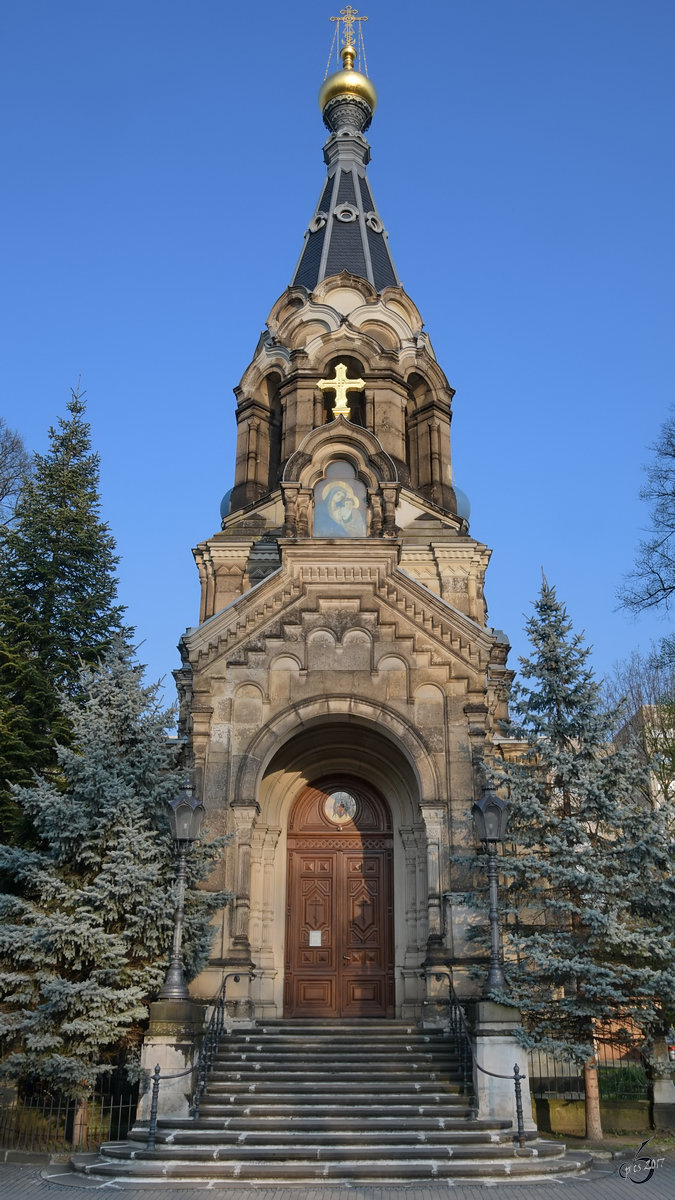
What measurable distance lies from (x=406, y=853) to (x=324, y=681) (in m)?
3.49

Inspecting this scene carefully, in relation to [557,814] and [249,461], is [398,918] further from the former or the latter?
[249,461]

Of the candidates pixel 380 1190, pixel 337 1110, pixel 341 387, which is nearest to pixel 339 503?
pixel 341 387

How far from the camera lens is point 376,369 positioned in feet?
82.9

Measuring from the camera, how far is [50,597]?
21.7 meters

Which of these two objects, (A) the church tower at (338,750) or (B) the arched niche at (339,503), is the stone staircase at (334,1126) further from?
(B) the arched niche at (339,503)

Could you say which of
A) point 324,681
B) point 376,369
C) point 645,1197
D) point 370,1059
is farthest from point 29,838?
point 376,369

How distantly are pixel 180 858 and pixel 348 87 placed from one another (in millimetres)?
31946

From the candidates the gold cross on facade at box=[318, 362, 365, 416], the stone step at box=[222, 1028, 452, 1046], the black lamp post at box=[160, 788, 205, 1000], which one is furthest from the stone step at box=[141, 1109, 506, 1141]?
the gold cross on facade at box=[318, 362, 365, 416]

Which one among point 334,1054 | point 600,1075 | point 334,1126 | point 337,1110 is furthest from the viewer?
point 600,1075

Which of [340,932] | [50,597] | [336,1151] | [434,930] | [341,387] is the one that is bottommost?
[336,1151]

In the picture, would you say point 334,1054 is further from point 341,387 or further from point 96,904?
point 341,387

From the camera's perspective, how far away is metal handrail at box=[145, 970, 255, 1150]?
1221cm

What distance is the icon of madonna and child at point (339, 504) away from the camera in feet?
66.0

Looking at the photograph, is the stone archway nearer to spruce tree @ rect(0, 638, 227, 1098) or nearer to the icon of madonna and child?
spruce tree @ rect(0, 638, 227, 1098)
